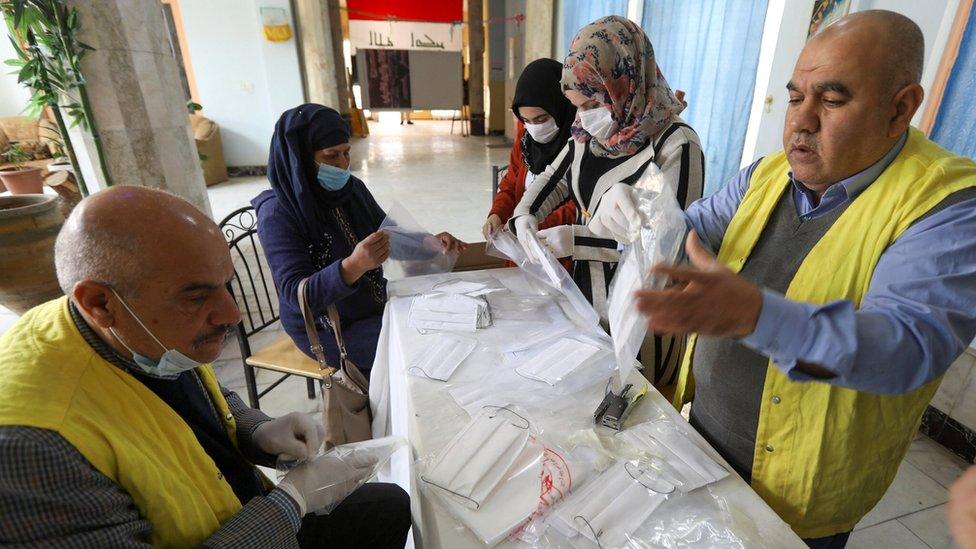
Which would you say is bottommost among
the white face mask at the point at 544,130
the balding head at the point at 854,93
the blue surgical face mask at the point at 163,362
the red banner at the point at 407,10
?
the blue surgical face mask at the point at 163,362

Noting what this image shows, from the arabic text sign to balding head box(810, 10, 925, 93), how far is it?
34.2ft

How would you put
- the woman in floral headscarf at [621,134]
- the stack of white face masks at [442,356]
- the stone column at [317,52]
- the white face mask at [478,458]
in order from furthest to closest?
the stone column at [317,52], the woman in floral headscarf at [621,134], the stack of white face masks at [442,356], the white face mask at [478,458]

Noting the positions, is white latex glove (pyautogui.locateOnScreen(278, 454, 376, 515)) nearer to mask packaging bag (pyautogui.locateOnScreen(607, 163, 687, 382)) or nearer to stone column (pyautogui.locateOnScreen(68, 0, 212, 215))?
mask packaging bag (pyautogui.locateOnScreen(607, 163, 687, 382))

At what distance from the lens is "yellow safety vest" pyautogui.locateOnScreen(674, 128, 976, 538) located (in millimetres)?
833

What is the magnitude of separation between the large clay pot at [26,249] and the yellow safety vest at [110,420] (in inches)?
118

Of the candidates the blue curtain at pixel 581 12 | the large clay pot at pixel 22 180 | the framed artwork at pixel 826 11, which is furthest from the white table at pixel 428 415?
the large clay pot at pixel 22 180

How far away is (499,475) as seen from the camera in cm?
95

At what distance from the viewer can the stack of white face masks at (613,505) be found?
0.84 meters

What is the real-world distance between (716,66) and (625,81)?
2.37 meters

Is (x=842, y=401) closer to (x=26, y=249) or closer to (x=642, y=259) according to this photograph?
(x=642, y=259)

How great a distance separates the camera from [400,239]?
186 cm

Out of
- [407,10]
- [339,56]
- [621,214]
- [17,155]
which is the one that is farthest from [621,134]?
[339,56]

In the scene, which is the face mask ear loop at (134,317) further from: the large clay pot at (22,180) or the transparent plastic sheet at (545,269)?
the large clay pot at (22,180)

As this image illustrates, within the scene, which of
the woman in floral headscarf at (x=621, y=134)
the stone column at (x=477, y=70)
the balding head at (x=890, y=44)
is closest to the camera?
the balding head at (x=890, y=44)
